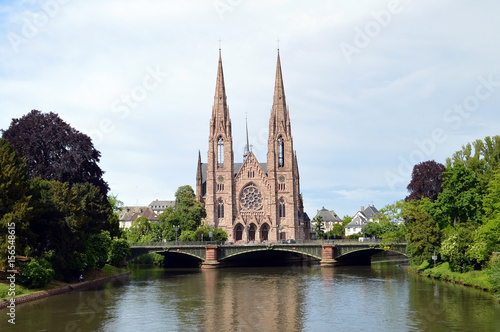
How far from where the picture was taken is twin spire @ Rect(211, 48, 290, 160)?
124875mm

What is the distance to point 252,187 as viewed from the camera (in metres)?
123

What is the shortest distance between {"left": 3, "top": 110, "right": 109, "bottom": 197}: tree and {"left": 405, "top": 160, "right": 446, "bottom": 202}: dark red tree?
49746mm

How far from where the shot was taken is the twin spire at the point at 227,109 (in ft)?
410

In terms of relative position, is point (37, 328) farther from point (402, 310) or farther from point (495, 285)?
point (495, 285)

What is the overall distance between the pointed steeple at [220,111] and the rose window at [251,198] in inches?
520

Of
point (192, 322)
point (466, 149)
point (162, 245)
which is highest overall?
point (466, 149)

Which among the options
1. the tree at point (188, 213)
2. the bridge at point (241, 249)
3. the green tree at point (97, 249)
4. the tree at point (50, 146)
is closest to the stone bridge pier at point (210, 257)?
the bridge at point (241, 249)

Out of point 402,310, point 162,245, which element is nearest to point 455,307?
point 402,310

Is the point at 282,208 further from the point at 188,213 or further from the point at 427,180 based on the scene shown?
the point at 427,180

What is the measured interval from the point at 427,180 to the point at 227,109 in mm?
53189

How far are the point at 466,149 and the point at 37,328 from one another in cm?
6363

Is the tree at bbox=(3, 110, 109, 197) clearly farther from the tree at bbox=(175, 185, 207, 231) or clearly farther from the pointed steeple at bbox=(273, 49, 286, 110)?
the pointed steeple at bbox=(273, 49, 286, 110)

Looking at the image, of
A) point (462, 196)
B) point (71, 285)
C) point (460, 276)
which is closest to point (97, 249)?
point (71, 285)

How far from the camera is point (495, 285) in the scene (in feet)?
137
